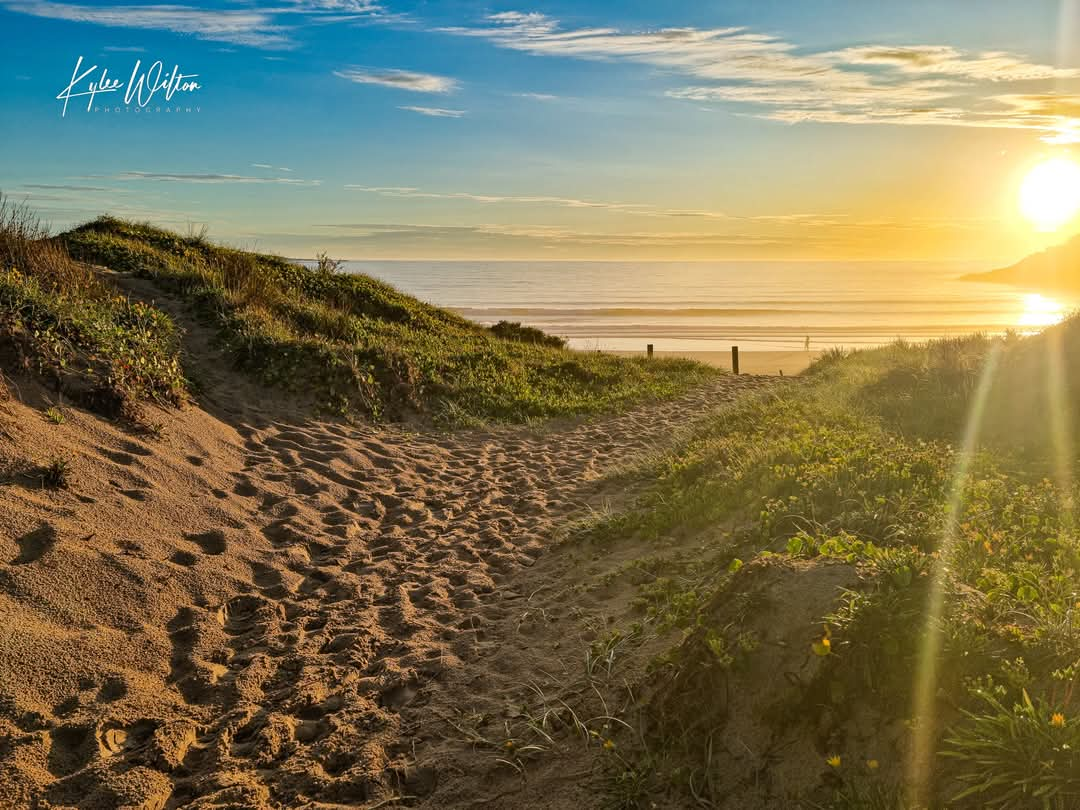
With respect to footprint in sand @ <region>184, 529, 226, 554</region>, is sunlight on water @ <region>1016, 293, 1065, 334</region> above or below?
above

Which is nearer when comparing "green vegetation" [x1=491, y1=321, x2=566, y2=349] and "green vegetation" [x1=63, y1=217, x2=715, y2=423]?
"green vegetation" [x1=63, y1=217, x2=715, y2=423]

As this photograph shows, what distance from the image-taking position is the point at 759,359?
3222cm

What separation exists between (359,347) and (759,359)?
2243 cm

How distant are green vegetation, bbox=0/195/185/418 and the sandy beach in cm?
1950

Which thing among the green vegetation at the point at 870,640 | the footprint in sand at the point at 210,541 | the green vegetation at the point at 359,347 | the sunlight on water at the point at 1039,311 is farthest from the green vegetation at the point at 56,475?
the sunlight on water at the point at 1039,311

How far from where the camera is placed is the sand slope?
4.03m

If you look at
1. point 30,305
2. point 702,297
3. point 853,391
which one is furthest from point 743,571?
point 702,297

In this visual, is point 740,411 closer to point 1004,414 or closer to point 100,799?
point 1004,414

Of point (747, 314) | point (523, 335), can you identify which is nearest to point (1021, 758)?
point (523, 335)

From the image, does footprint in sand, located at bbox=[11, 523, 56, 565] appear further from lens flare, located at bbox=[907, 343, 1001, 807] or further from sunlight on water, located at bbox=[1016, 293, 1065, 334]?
sunlight on water, located at bbox=[1016, 293, 1065, 334]

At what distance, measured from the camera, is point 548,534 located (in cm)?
784

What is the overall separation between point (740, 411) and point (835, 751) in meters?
9.04

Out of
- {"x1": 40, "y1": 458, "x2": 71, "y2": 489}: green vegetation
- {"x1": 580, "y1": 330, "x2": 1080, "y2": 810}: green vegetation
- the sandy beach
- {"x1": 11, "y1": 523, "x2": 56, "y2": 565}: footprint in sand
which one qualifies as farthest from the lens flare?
the sandy beach

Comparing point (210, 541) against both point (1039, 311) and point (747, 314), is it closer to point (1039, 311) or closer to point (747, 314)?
A: point (747, 314)
